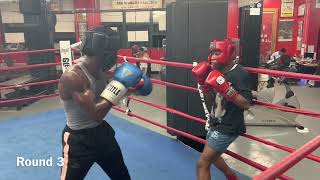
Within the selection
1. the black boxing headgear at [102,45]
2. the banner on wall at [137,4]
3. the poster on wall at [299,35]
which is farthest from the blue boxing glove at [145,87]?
the banner on wall at [137,4]

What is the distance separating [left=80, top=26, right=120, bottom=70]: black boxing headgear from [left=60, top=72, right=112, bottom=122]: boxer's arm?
5.8 inches

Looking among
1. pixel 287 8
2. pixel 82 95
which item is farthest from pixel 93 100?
pixel 287 8

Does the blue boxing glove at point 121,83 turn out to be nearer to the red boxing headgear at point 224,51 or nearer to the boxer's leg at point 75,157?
the boxer's leg at point 75,157

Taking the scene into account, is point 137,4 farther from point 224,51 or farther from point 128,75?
point 128,75

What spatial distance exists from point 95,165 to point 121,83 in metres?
1.49

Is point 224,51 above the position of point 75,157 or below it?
above

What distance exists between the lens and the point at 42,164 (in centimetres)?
291

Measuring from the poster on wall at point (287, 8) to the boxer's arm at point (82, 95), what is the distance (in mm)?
10725

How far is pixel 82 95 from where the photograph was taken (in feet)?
5.01

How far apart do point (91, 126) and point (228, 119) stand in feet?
2.80

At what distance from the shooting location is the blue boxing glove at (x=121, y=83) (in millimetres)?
1563

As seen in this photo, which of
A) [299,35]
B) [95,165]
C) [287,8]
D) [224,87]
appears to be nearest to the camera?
[224,87]

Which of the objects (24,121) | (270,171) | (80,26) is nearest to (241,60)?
(24,121)

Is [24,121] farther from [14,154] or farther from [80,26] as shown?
[80,26]
